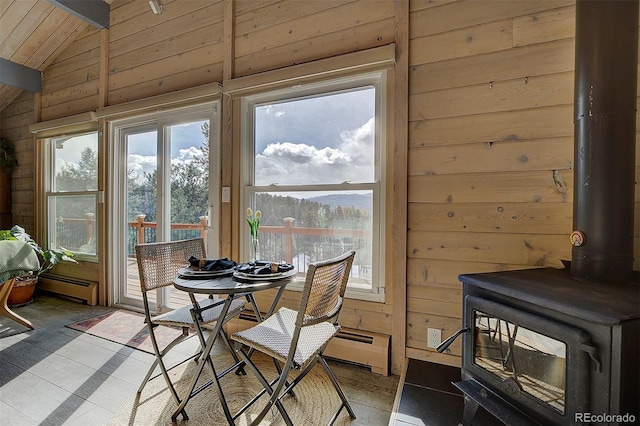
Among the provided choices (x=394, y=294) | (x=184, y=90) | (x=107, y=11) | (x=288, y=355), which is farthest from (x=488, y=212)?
(x=107, y=11)

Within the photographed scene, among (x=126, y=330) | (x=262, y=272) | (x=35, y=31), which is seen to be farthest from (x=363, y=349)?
(x=35, y=31)

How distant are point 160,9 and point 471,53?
2833mm

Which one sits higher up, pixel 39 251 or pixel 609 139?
pixel 609 139

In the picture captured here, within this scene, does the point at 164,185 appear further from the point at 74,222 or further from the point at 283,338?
the point at 283,338

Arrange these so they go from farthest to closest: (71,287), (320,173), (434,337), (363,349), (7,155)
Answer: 1. (7,155)
2. (71,287)
3. (320,173)
4. (363,349)
5. (434,337)

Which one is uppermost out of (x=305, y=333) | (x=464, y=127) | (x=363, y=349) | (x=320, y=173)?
(x=464, y=127)

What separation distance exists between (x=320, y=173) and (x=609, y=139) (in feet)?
5.39

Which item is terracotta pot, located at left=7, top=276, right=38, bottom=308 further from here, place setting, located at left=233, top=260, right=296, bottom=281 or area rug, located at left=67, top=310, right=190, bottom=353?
place setting, located at left=233, top=260, right=296, bottom=281

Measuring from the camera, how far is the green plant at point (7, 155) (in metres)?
4.18

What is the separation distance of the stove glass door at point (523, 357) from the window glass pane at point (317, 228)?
94cm

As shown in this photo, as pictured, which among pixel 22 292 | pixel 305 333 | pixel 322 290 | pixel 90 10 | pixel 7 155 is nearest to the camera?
pixel 322 290

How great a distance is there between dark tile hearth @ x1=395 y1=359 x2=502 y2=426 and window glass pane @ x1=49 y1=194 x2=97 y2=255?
3.65 metres

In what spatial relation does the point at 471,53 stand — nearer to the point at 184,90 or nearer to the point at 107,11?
the point at 184,90

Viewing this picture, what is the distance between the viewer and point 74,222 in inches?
150
